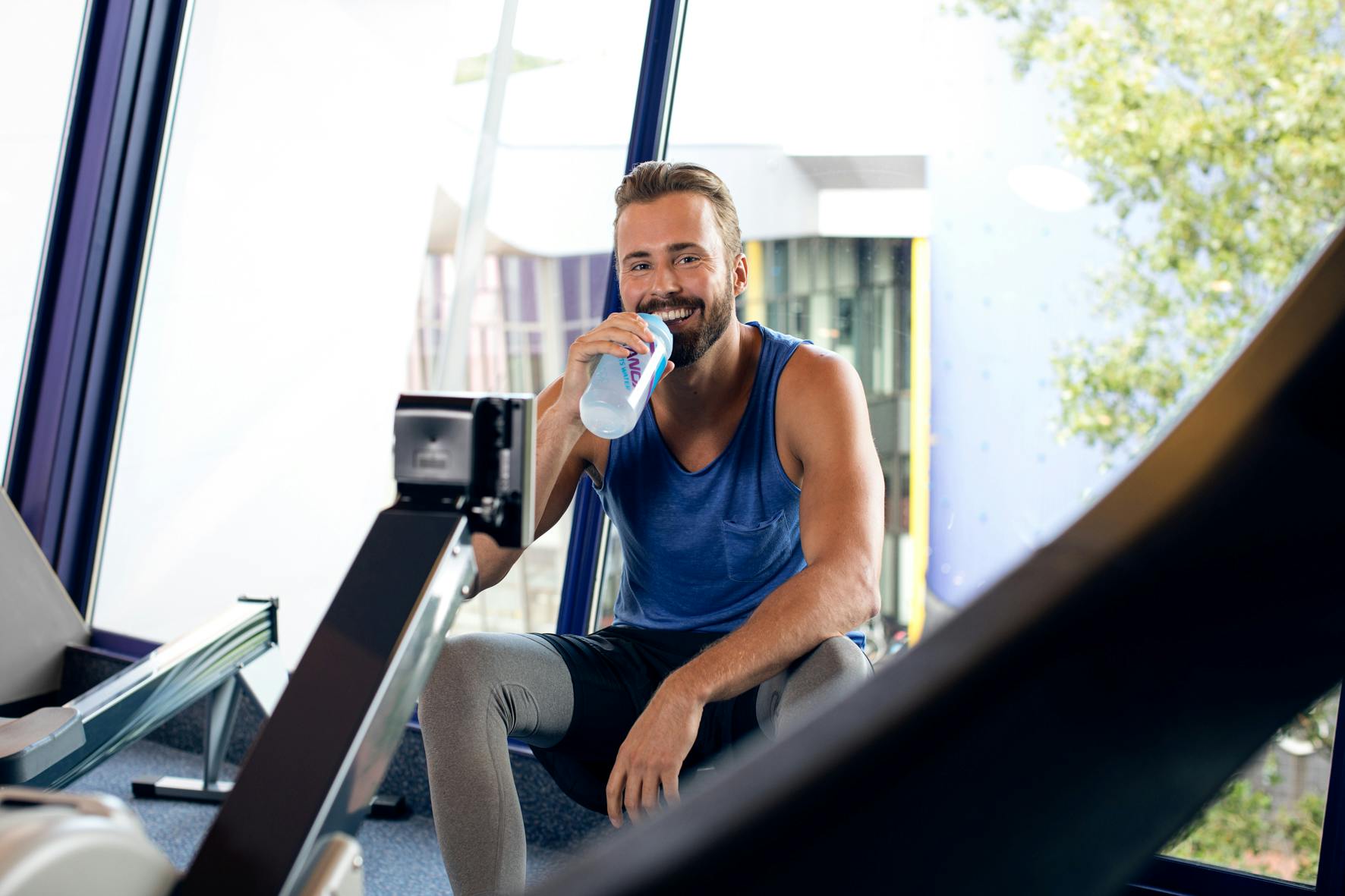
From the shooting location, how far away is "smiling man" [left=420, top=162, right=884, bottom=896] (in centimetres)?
112

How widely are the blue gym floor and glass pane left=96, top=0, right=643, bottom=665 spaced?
42 centimetres

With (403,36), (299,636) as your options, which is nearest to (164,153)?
(403,36)

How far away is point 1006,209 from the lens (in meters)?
1.79

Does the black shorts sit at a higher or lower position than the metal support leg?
higher

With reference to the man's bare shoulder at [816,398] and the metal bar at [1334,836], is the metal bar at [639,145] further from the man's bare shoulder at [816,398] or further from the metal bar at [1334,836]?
the metal bar at [1334,836]

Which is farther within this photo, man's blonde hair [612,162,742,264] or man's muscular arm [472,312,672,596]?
man's blonde hair [612,162,742,264]

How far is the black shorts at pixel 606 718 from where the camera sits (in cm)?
128

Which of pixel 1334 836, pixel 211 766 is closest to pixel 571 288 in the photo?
pixel 211 766

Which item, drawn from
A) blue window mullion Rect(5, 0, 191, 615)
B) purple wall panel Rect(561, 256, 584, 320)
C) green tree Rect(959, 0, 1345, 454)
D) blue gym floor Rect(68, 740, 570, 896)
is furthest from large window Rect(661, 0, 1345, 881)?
blue window mullion Rect(5, 0, 191, 615)

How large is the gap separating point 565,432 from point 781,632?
41 cm

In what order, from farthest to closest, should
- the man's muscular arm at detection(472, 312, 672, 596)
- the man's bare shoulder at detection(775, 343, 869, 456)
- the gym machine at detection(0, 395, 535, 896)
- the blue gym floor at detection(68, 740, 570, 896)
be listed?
1. the blue gym floor at detection(68, 740, 570, 896)
2. the man's bare shoulder at detection(775, 343, 869, 456)
3. the man's muscular arm at detection(472, 312, 672, 596)
4. the gym machine at detection(0, 395, 535, 896)

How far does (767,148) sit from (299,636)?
162 centimetres

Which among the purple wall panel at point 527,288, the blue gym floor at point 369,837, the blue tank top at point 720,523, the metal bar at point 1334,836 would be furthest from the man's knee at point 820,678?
the purple wall panel at point 527,288

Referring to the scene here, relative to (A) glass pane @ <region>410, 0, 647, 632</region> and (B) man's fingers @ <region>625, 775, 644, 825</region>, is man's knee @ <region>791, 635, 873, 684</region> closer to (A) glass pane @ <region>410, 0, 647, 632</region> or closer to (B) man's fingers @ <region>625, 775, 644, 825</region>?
(B) man's fingers @ <region>625, 775, 644, 825</region>
